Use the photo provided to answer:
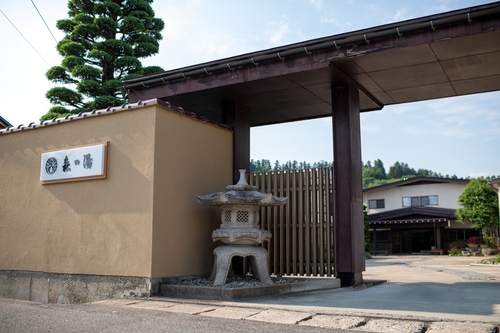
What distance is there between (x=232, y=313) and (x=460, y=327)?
2.53m

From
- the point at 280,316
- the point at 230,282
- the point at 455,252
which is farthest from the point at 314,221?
the point at 455,252

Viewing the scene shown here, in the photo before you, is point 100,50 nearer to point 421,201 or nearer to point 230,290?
point 230,290

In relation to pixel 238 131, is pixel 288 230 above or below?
below

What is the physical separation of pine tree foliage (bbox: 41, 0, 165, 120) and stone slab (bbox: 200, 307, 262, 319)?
13156 millimetres

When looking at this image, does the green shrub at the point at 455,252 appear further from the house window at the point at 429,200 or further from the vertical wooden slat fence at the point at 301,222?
the vertical wooden slat fence at the point at 301,222

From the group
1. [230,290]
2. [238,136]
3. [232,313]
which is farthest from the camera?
[238,136]

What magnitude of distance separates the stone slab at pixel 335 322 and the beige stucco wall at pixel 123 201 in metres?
3.31

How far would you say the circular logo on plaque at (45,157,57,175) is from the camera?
8930mm

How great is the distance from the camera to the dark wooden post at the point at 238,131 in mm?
10070

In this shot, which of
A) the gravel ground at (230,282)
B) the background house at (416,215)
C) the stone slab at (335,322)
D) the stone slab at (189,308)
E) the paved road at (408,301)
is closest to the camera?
the stone slab at (335,322)

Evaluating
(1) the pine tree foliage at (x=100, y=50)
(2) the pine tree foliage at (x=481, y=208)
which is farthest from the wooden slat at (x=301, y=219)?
(2) the pine tree foliage at (x=481, y=208)

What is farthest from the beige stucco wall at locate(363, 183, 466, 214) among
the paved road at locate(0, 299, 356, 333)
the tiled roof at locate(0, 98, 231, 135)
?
the paved road at locate(0, 299, 356, 333)

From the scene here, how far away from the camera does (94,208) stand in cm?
826

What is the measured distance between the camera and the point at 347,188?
29.1ft
